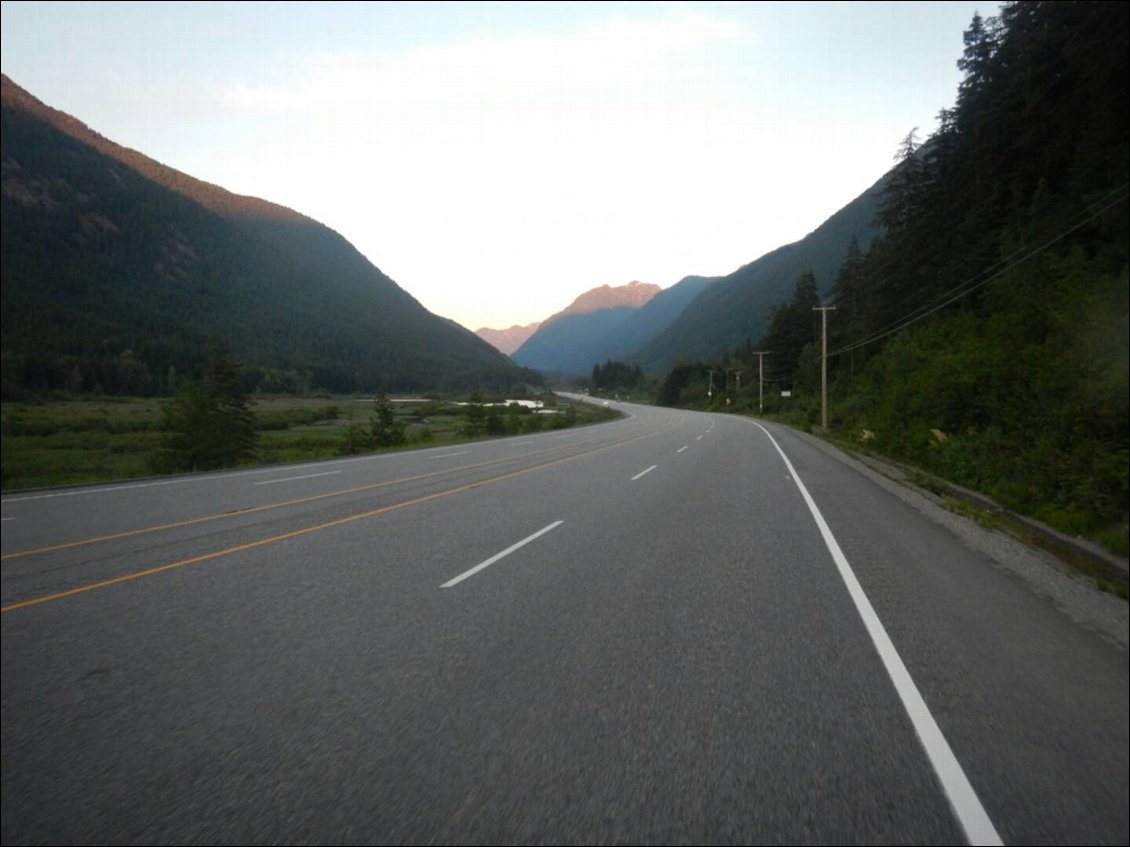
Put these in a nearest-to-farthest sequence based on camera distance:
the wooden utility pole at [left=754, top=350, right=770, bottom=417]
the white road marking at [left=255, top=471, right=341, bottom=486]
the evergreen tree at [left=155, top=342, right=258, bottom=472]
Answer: the white road marking at [left=255, top=471, right=341, bottom=486] → the evergreen tree at [left=155, top=342, right=258, bottom=472] → the wooden utility pole at [left=754, top=350, right=770, bottom=417]

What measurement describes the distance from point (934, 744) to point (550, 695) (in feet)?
6.58

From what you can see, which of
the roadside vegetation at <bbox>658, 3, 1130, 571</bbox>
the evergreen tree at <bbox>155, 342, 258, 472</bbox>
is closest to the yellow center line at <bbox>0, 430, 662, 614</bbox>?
the roadside vegetation at <bbox>658, 3, 1130, 571</bbox>

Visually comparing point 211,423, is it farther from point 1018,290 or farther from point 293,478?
point 1018,290

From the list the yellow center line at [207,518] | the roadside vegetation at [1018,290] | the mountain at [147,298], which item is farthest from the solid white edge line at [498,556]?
the mountain at [147,298]

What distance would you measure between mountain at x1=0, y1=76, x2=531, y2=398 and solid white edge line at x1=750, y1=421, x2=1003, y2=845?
18199 millimetres

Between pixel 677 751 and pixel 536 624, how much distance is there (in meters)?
2.06

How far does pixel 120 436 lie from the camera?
3347 cm

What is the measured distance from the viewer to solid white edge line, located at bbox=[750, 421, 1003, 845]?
2.54 meters

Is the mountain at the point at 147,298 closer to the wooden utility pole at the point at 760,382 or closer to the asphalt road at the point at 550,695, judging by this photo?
the asphalt road at the point at 550,695

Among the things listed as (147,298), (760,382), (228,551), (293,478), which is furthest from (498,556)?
(147,298)

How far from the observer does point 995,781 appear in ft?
9.32

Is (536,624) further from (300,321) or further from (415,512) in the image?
(300,321)

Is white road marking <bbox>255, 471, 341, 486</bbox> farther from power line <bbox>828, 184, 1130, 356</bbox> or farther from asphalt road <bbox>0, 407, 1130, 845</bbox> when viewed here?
power line <bbox>828, 184, 1130, 356</bbox>

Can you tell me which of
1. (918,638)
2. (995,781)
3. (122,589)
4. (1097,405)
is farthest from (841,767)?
(1097,405)
